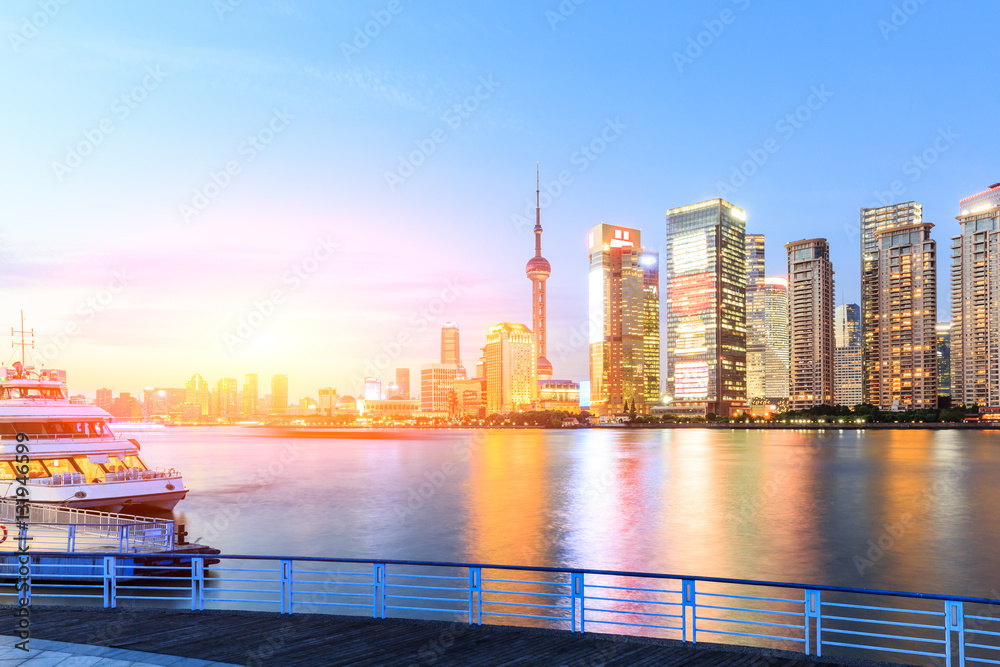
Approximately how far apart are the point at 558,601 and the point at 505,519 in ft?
97.9

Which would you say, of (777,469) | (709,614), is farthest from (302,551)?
(777,469)

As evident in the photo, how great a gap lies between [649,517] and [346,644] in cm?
5741

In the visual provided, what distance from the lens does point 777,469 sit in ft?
371

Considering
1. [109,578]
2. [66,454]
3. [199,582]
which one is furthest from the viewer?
[66,454]

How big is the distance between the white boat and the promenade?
3522 centimetres

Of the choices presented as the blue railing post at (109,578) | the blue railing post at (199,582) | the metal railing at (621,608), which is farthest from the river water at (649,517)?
the blue railing post at (109,578)

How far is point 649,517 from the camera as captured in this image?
68.5 m

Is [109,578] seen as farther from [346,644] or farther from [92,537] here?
[92,537]

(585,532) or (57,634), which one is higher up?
(57,634)

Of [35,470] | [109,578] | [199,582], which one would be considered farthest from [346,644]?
[35,470]

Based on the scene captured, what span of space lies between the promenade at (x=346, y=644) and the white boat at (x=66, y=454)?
3522cm

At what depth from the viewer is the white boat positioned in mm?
47594

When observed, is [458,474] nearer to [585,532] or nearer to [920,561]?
[585,532]

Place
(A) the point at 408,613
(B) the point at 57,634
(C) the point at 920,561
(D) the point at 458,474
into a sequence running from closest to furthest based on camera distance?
(B) the point at 57,634
(A) the point at 408,613
(C) the point at 920,561
(D) the point at 458,474
